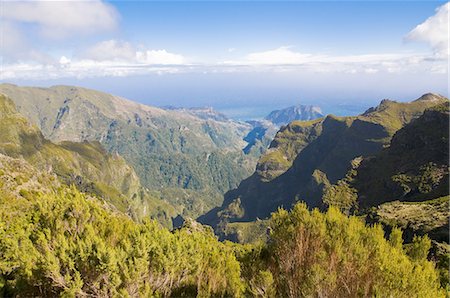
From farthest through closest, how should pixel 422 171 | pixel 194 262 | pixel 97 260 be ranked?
pixel 422 171 < pixel 194 262 < pixel 97 260

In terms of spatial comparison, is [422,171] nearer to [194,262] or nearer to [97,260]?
[194,262]

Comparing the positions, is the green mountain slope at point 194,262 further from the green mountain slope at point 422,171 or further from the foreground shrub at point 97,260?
the green mountain slope at point 422,171

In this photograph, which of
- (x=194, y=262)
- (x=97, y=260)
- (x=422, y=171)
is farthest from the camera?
(x=422, y=171)

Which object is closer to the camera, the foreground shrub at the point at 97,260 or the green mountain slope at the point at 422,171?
the foreground shrub at the point at 97,260

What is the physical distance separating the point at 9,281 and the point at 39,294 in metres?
2.93

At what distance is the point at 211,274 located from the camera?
33969 millimetres

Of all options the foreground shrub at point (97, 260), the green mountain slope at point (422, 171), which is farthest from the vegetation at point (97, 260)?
the green mountain slope at point (422, 171)

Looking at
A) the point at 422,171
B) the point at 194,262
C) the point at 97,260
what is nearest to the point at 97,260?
the point at 97,260

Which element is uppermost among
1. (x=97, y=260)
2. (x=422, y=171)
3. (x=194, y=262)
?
(x=97, y=260)

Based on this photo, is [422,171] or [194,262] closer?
[194,262]

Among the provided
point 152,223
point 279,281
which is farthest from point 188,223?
point 279,281

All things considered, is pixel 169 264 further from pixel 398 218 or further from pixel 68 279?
pixel 398 218

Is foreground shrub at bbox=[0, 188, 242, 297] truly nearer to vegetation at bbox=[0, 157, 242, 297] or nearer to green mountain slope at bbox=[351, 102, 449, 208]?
vegetation at bbox=[0, 157, 242, 297]

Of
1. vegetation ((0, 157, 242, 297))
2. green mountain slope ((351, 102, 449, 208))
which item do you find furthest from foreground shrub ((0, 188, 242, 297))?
green mountain slope ((351, 102, 449, 208))
